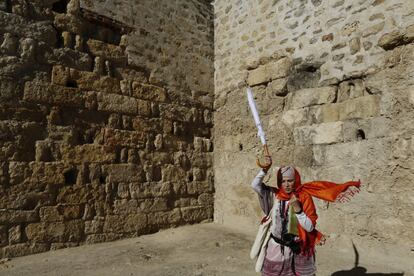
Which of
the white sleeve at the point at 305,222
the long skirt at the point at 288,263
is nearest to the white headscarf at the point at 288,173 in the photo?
the white sleeve at the point at 305,222

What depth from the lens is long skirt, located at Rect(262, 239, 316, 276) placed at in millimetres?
2984

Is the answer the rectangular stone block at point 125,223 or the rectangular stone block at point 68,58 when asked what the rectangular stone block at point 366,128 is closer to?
the rectangular stone block at point 125,223

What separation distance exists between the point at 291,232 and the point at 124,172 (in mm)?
3172

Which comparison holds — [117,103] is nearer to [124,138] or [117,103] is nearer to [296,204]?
[124,138]

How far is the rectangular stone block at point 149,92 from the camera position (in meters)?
5.89

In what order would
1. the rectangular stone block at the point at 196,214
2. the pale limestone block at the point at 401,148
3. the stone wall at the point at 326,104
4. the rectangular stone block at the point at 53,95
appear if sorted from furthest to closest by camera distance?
the rectangular stone block at the point at 196,214
the rectangular stone block at the point at 53,95
the stone wall at the point at 326,104
the pale limestone block at the point at 401,148

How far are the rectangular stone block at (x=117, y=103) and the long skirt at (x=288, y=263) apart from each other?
333 cm

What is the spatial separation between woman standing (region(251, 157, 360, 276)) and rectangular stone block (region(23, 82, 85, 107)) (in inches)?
120

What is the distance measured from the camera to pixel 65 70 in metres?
5.20

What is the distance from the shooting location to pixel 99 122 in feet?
17.9

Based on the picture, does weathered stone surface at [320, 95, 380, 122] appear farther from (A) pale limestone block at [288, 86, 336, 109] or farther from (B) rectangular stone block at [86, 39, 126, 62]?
(B) rectangular stone block at [86, 39, 126, 62]

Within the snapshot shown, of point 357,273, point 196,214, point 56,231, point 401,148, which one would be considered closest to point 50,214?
point 56,231

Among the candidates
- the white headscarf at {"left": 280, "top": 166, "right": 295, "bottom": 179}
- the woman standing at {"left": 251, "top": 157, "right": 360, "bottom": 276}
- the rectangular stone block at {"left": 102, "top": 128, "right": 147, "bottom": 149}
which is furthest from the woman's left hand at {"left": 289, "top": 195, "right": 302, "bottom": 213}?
the rectangular stone block at {"left": 102, "top": 128, "right": 147, "bottom": 149}

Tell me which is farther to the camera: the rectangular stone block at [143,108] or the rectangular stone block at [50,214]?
the rectangular stone block at [143,108]
